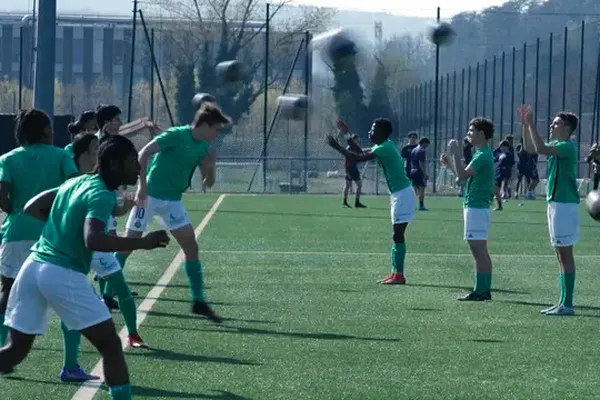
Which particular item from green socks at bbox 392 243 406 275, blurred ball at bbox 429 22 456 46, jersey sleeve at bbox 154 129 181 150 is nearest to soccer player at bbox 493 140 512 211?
blurred ball at bbox 429 22 456 46

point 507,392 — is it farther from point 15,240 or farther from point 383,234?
point 383,234

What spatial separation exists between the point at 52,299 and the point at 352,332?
5.06 meters

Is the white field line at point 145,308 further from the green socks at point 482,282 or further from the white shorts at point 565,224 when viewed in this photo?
the white shorts at point 565,224

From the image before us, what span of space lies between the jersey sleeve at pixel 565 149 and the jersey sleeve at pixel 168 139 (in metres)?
3.71

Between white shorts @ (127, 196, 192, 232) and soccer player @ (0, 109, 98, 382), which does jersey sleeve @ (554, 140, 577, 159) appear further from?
soccer player @ (0, 109, 98, 382)

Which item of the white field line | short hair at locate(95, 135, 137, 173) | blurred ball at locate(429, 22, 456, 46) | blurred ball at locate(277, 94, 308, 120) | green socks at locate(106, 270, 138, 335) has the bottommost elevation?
the white field line

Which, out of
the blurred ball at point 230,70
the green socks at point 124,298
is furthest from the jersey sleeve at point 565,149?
the blurred ball at point 230,70

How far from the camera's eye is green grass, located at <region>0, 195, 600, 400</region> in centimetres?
944

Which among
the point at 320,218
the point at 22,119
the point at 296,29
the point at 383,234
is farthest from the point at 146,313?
the point at 296,29

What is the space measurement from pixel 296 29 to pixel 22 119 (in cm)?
4726

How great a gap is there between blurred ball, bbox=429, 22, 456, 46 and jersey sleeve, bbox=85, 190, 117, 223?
3655cm

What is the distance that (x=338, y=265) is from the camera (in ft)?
62.0

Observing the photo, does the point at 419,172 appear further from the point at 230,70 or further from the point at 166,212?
the point at 166,212

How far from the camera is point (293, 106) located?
45938mm
